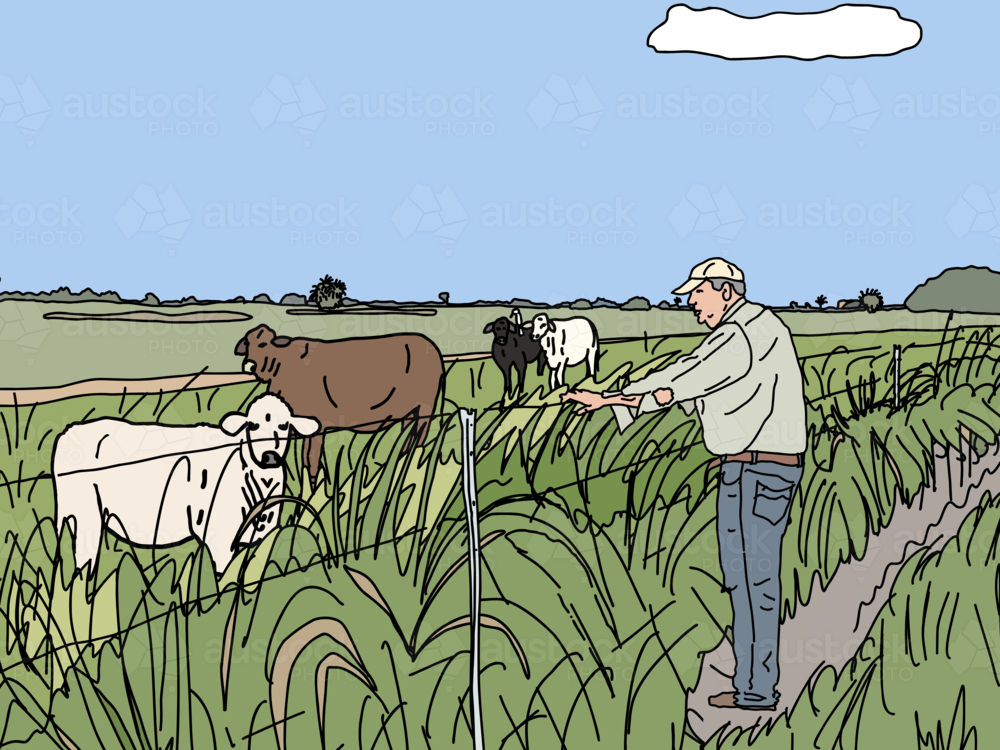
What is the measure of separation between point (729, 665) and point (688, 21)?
197 feet

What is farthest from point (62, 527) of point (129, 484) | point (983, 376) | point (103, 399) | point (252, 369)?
point (983, 376)

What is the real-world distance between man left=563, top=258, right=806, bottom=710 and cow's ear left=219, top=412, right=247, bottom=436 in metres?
2.32

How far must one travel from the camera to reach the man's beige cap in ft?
14.8

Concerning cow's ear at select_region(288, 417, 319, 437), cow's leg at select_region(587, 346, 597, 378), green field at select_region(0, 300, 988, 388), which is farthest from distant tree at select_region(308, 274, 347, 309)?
cow's ear at select_region(288, 417, 319, 437)

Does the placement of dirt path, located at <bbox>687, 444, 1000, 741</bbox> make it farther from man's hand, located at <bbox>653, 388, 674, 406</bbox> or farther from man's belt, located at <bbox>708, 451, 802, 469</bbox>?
man's hand, located at <bbox>653, 388, 674, 406</bbox>

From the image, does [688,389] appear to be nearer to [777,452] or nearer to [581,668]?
[777,452]

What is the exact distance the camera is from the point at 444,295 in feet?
77.8

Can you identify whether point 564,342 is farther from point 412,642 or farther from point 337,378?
point 412,642

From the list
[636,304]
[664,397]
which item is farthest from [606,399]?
[636,304]

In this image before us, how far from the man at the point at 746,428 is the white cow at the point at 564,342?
12886 millimetres

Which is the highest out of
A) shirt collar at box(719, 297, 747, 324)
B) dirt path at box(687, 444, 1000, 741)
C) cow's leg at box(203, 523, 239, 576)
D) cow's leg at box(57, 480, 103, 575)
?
shirt collar at box(719, 297, 747, 324)

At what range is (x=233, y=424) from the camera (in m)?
5.70

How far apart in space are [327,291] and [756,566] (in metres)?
36.5

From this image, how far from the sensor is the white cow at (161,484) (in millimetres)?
4869
